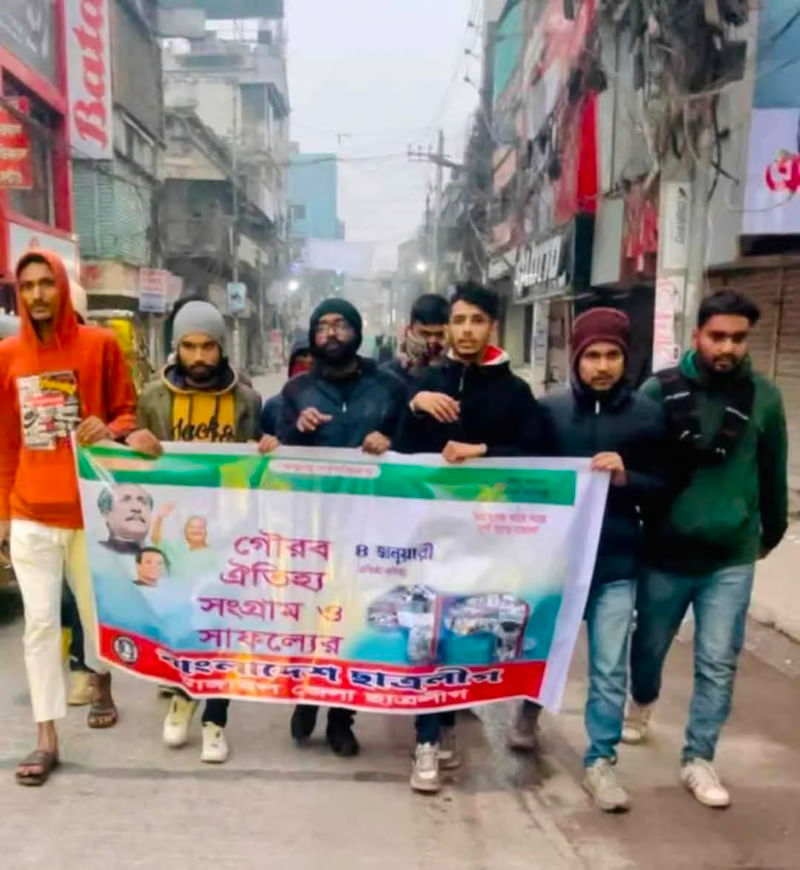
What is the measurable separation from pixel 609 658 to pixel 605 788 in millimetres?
474

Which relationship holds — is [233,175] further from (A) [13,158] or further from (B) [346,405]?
(B) [346,405]

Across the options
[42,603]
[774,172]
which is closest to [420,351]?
[42,603]

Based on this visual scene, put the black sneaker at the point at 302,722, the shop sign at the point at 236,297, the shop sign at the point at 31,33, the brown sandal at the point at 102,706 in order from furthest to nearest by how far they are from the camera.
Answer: the shop sign at the point at 236,297 < the shop sign at the point at 31,33 < the brown sandal at the point at 102,706 < the black sneaker at the point at 302,722

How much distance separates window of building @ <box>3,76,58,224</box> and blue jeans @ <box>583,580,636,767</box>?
1514cm

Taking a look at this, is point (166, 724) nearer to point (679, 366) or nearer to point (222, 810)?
point (222, 810)

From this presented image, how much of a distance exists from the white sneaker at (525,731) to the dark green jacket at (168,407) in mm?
1640

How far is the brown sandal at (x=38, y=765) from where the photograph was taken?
3.28m

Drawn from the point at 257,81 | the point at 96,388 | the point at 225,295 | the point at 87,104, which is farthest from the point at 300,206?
the point at 96,388

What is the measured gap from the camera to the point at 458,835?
2996 millimetres

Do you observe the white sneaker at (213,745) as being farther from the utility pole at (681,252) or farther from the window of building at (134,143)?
the window of building at (134,143)

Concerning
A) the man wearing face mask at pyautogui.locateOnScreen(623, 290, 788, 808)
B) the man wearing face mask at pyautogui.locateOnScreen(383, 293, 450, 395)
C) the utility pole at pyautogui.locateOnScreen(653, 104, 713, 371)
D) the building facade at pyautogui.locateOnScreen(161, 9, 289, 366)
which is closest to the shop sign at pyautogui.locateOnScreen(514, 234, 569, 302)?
the utility pole at pyautogui.locateOnScreen(653, 104, 713, 371)

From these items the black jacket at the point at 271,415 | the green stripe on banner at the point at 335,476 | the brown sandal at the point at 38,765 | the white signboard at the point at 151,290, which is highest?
the white signboard at the point at 151,290

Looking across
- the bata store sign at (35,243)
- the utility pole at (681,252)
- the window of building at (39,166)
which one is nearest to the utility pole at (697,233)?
the utility pole at (681,252)

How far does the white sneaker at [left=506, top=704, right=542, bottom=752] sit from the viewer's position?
3680mm
